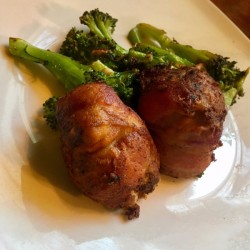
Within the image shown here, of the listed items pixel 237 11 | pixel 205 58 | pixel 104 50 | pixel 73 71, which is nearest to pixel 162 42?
pixel 205 58

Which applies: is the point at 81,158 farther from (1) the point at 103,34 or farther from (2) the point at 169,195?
(1) the point at 103,34

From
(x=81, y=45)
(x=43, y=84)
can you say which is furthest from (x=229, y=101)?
(x=43, y=84)

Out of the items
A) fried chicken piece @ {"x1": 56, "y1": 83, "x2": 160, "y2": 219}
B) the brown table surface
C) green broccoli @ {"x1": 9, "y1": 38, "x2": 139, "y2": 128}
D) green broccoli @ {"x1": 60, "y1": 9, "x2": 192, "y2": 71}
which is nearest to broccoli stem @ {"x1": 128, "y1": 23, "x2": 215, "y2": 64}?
green broccoli @ {"x1": 60, "y1": 9, "x2": 192, "y2": 71}

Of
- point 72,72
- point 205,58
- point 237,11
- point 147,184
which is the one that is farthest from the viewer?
point 237,11

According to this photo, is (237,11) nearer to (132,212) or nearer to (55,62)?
(55,62)

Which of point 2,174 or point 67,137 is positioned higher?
point 67,137

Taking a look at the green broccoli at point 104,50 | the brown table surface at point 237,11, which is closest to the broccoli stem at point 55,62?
the green broccoli at point 104,50

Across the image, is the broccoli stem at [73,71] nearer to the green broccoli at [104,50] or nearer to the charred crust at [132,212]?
the green broccoli at [104,50]
